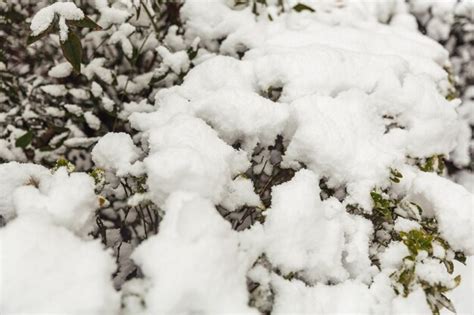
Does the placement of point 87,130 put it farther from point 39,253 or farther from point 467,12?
point 467,12

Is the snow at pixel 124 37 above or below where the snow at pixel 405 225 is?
above

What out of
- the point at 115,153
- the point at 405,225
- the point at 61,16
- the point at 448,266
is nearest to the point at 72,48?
the point at 61,16

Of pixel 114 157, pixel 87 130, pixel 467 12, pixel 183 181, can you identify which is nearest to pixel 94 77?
pixel 87 130

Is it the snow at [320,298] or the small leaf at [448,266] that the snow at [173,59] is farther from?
the small leaf at [448,266]

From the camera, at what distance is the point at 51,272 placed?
0.90m

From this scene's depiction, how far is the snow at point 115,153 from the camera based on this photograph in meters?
1.28

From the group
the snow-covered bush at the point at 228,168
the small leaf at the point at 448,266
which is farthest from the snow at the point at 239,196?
the small leaf at the point at 448,266

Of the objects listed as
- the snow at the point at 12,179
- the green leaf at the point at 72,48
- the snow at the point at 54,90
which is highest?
the green leaf at the point at 72,48

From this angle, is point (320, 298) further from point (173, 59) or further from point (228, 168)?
point (173, 59)

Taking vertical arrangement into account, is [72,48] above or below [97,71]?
above

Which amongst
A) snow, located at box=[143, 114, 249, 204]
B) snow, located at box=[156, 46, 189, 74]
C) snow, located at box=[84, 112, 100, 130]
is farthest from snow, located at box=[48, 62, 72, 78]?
snow, located at box=[143, 114, 249, 204]

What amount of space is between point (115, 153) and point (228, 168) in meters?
0.34

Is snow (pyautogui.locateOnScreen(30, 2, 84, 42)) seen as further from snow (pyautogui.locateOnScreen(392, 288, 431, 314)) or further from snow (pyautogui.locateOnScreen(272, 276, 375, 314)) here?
snow (pyautogui.locateOnScreen(392, 288, 431, 314))

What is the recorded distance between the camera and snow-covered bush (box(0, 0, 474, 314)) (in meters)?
0.94
